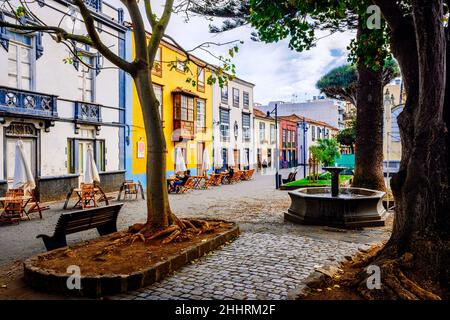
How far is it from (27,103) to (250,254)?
11.4 m

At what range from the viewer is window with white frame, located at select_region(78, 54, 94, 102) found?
53.4 feet

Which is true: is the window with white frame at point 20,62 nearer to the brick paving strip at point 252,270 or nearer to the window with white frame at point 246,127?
the brick paving strip at point 252,270

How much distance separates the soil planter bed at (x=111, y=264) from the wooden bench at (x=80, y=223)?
0.34 m

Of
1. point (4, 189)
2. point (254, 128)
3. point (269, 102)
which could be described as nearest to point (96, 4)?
point (4, 189)

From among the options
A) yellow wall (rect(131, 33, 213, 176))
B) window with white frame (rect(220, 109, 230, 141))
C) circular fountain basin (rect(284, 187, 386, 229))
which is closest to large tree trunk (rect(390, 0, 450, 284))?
circular fountain basin (rect(284, 187, 386, 229))

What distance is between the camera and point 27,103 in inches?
527

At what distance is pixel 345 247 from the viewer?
643 cm

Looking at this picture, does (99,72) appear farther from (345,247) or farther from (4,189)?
(345,247)

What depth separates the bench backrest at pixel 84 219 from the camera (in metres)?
5.86

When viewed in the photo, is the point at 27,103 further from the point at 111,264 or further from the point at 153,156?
the point at 111,264

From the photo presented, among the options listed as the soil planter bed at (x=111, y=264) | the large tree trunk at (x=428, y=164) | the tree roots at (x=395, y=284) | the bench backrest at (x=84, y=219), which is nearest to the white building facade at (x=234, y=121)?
the bench backrest at (x=84, y=219)

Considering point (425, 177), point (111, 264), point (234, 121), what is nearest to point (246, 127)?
point (234, 121)

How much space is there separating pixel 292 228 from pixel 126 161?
42.4 ft
